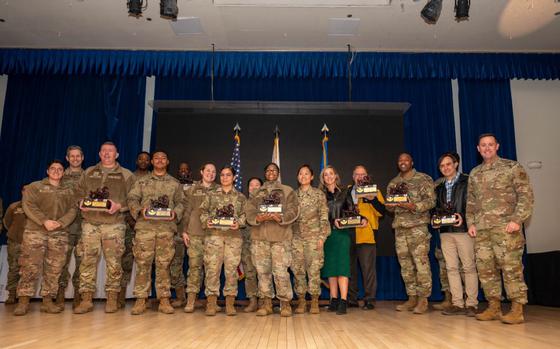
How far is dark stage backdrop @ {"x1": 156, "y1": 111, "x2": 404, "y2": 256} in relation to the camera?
7.12 metres

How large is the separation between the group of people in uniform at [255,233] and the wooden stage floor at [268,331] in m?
0.32

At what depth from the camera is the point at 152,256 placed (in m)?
4.73

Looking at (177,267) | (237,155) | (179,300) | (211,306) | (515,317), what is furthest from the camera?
(237,155)

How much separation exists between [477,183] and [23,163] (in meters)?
7.17

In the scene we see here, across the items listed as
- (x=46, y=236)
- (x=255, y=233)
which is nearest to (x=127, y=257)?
(x=46, y=236)

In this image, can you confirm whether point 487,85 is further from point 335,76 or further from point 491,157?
point 491,157

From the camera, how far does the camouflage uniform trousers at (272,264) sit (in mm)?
4535

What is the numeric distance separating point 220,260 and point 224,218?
50 centimetres

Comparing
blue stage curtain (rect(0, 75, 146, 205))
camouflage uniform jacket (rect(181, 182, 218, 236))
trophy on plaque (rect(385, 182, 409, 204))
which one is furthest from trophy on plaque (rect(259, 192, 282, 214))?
blue stage curtain (rect(0, 75, 146, 205))

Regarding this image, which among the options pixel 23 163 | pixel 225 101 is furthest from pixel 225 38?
pixel 23 163

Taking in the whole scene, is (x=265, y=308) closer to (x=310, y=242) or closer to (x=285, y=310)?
(x=285, y=310)

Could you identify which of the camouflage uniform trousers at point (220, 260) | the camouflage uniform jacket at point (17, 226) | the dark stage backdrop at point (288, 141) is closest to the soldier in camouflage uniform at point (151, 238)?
the camouflage uniform trousers at point (220, 260)

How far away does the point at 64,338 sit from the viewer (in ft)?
9.52

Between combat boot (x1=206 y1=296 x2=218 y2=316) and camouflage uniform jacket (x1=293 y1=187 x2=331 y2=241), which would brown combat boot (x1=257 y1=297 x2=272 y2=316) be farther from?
camouflage uniform jacket (x1=293 y1=187 x2=331 y2=241)
